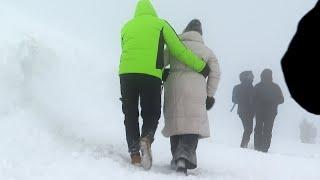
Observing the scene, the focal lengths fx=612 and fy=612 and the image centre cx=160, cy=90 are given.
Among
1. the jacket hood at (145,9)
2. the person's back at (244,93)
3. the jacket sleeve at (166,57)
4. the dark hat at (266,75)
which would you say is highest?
the jacket hood at (145,9)

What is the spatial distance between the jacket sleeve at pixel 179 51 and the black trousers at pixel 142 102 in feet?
1.34

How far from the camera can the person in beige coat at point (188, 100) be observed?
6.54 metres

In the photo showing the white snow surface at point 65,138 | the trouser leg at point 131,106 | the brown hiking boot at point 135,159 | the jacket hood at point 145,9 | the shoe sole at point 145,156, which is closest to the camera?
the white snow surface at point 65,138

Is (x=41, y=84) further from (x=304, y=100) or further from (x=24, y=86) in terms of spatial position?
(x=304, y=100)

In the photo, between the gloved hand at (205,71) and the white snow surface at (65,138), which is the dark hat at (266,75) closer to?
the white snow surface at (65,138)

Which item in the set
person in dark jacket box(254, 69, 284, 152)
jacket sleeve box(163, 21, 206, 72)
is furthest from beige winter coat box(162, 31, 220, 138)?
person in dark jacket box(254, 69, 284, 152)

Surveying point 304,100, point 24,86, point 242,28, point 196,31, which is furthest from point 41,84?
point 242,28

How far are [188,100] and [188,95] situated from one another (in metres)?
0.05

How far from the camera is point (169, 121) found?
6762 millimetres

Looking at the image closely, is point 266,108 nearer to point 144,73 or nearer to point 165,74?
point 165,74

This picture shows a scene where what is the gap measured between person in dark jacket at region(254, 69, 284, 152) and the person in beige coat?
198 inches

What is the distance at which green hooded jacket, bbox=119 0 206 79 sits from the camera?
20.9 feet

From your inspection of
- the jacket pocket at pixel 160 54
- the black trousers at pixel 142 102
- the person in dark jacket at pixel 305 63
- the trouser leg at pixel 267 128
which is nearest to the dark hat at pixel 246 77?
the trouser leg at pixel 267 128

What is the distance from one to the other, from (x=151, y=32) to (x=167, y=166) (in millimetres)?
1498
